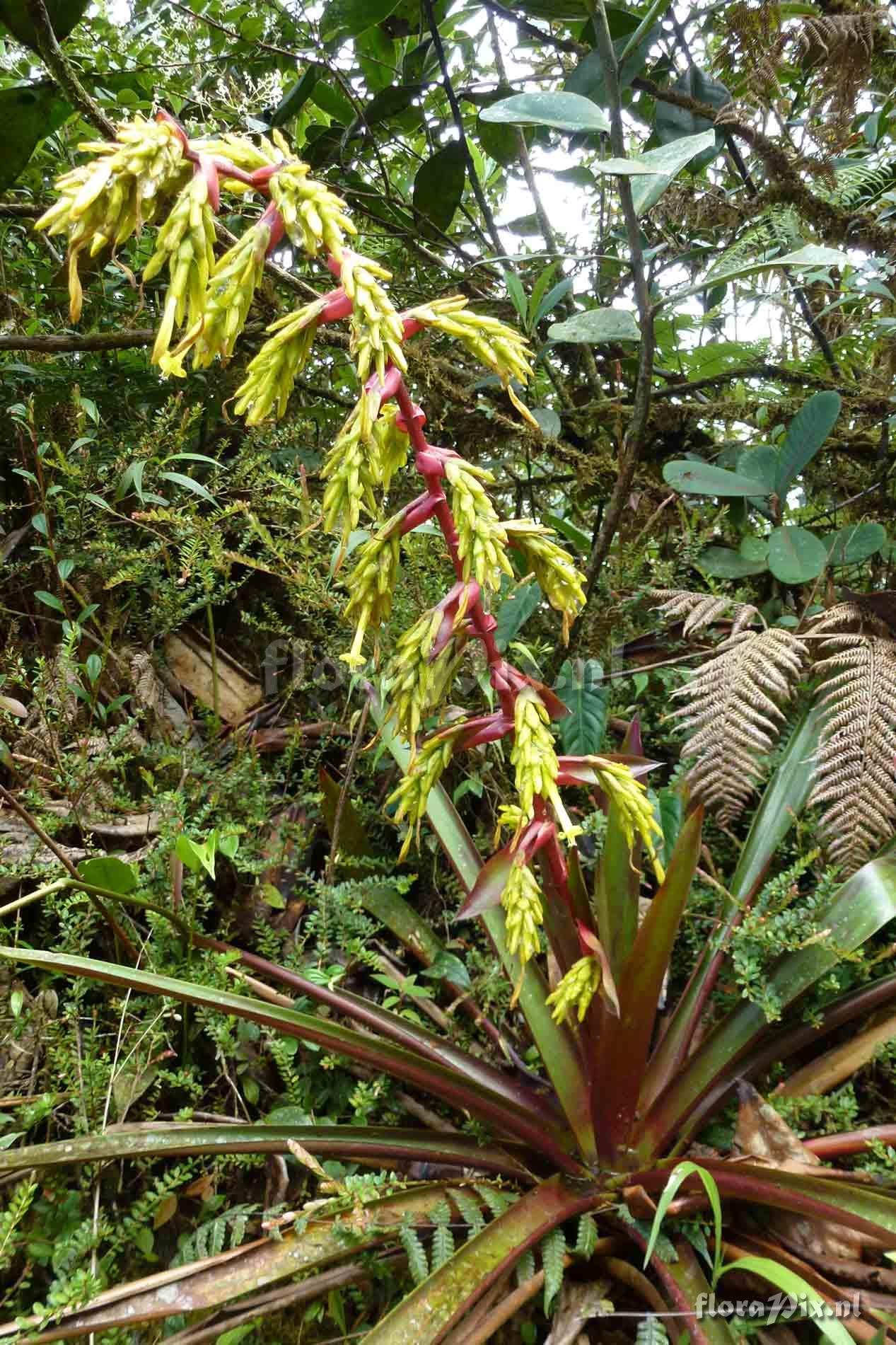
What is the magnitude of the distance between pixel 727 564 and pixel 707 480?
210 mm

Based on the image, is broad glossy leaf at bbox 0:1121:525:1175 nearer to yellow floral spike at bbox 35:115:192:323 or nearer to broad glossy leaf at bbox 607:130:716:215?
yellow floral spike at bbox 35:115:192:323

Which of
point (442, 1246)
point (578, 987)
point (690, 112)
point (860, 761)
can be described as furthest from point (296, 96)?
point (442, 1246)

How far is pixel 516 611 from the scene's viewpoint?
1430mm

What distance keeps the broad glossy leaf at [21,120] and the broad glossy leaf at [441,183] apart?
75 centimetres

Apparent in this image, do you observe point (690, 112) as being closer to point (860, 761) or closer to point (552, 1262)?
point (860, 761)

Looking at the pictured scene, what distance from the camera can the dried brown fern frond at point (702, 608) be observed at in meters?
1.38

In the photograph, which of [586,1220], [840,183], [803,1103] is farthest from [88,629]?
[840,183]

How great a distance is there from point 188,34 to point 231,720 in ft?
5.47

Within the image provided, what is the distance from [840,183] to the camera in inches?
64.4

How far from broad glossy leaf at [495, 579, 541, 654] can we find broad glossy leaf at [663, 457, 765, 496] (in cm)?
35

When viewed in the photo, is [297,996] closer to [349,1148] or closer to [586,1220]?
[349,1148]

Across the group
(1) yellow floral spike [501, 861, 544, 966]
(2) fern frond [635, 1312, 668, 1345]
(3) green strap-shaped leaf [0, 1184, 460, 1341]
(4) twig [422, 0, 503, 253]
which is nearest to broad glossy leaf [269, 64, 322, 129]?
(4) twig [422, 0, 503, 253]

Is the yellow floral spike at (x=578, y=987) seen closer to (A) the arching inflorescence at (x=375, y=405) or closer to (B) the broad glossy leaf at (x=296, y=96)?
(A) the arching inflorescence at (x=375, y=405)

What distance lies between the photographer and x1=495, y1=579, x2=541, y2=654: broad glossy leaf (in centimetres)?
142
